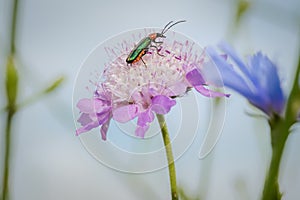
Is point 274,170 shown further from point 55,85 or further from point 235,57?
point 55,85

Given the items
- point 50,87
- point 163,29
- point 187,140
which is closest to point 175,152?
point 187,140

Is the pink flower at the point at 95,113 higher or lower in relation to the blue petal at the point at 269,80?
lower

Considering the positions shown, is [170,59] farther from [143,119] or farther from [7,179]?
[7,179]

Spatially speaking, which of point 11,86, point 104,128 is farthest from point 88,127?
point 11,86

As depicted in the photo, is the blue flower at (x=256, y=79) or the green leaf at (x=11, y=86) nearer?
the blue flower at (x=256, y=79)

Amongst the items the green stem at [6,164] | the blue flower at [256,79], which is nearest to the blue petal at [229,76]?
the blue flower at [256,79]

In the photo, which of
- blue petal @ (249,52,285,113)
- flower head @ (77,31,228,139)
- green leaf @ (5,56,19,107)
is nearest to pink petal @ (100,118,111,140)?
flower head @ (77,31,228,139)

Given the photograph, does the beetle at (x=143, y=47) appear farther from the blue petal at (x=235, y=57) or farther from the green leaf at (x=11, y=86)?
the green leaf at (x=11, y=86)

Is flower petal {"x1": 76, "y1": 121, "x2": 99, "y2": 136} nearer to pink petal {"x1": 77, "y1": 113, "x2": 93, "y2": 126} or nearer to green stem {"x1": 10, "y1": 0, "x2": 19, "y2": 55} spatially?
pink petal {"x1": 77, "y1": 113, "x2": 93, "y2": 126}
